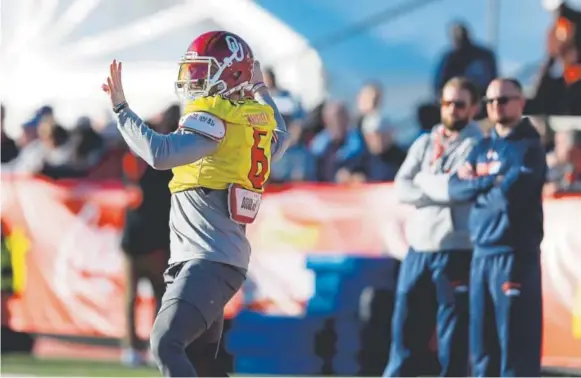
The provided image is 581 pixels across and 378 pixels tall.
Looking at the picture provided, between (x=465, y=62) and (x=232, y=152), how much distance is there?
662 cm

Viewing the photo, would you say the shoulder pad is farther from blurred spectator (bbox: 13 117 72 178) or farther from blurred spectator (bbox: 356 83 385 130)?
blurred spectator (bbox: 13 117 72 178)

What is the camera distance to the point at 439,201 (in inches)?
367

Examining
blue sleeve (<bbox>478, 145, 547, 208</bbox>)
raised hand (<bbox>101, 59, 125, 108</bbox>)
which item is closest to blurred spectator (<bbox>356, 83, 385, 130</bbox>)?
blue sleeve (<bbox>478, 145, 547, 208</bbox>)

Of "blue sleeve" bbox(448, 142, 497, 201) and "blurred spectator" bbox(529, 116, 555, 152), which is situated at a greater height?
"blurred spectator" bbox(529, 116, 555, 152)

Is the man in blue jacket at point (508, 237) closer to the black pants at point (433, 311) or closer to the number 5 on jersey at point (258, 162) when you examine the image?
the black pants at point (433, 311)

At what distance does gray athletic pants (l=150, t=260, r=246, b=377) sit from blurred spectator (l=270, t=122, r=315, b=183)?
579cm

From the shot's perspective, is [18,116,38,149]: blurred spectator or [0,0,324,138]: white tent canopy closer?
[18,116,38,149]: blurred spectator

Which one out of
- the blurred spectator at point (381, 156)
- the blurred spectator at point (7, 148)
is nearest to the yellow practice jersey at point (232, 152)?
the blurred spectator at point (381, 156)

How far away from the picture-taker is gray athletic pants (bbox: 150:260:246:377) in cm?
659

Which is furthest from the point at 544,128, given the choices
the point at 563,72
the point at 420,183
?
the point at 420,183

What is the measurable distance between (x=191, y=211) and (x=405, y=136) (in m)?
8.12

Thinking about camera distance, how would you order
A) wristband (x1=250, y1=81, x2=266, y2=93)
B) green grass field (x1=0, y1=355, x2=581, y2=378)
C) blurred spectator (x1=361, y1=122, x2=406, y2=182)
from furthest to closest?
blurred spectator (x1=361, y1=122, x2=406, y2=182), green grass field (x1=0, y1=355, x2=581, y2=378), wristband (x1=250, y1=81, x2=266, y2=93)

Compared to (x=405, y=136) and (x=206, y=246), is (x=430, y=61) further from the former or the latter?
(x=206, y=246)

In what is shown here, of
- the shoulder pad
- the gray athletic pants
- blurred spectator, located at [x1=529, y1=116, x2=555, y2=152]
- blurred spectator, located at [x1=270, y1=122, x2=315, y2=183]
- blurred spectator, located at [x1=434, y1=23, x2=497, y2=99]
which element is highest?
blurred spectator, located at [x1=434, y1=23, x2=497, y2=99]
